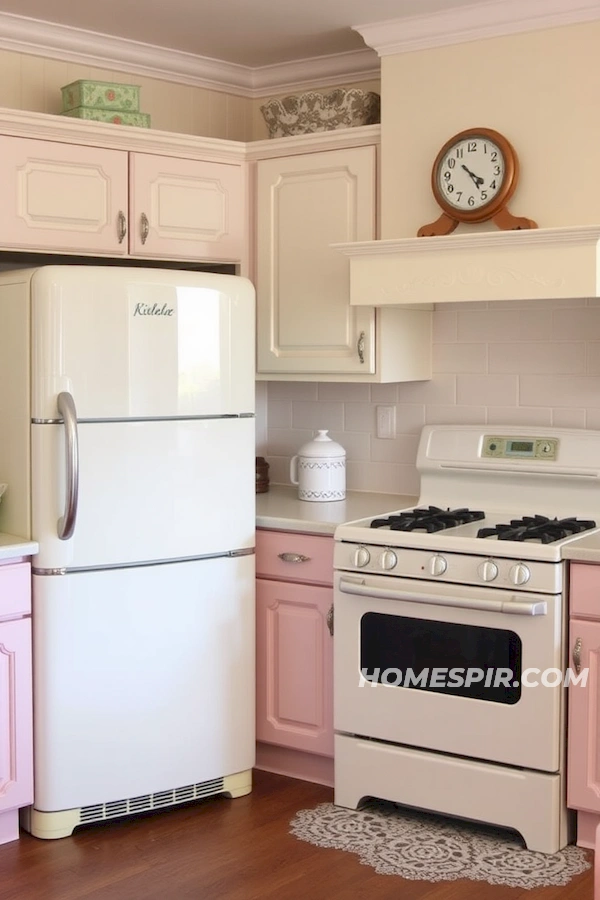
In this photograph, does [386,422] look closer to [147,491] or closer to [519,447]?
[519,447]

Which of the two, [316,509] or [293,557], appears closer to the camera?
[293,557]

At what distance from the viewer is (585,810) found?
3240 millimetres

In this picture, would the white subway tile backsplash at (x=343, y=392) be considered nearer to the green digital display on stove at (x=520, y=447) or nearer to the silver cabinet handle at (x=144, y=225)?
the green digital display on stove at (x=520, y=447)

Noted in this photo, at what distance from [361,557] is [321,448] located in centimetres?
70

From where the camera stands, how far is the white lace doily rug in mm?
3152

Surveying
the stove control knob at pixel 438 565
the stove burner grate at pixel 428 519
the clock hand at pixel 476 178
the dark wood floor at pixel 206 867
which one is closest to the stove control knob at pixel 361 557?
the stove burner grate at pixel 428 519

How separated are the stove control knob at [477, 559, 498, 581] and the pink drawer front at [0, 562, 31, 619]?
1.26 m

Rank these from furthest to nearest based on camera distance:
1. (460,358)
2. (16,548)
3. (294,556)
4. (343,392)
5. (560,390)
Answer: (343,392) < (460,358) < (560,390) < (294,556) < (16,548)

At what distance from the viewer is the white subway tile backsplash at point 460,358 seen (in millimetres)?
4039

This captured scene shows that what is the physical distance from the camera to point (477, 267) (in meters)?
3.49

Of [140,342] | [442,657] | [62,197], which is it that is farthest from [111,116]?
[442,657]

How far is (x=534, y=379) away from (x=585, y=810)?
1395mm

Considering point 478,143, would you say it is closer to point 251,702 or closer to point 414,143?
point 414,143

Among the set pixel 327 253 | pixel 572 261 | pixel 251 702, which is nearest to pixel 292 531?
pixel 251 702
